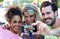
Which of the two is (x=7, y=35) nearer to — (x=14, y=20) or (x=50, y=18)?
(x=14, y=20)

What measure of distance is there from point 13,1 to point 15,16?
0.42 feet

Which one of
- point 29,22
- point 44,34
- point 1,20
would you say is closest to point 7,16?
point 1,20

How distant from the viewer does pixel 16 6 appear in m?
2.13

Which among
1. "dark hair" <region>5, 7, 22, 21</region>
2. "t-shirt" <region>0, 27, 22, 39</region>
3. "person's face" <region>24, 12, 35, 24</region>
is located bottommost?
"t-shirt" <region>0, 27, 22, 39</region>

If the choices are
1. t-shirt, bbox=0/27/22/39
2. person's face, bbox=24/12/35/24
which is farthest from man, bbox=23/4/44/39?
t-shirt, bbox=0/27/22/39

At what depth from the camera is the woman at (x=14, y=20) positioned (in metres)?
2.14

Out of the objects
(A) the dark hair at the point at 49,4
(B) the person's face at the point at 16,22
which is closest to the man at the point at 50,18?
(A) the dark hair at the point at 49,4

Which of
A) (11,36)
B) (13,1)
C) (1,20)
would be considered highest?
(13,1)

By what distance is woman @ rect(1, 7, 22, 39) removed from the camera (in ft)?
7.02

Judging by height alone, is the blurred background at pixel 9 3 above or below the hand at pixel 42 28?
above

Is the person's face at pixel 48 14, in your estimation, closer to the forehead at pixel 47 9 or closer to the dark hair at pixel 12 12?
the forehead at pixel 47 9

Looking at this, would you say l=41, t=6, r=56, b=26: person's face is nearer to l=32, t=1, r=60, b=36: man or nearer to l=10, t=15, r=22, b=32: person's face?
l=32, t=1, r=60, b=36: man

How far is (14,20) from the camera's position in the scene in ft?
7.06

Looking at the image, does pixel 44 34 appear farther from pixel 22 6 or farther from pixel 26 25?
pixel 22 6
